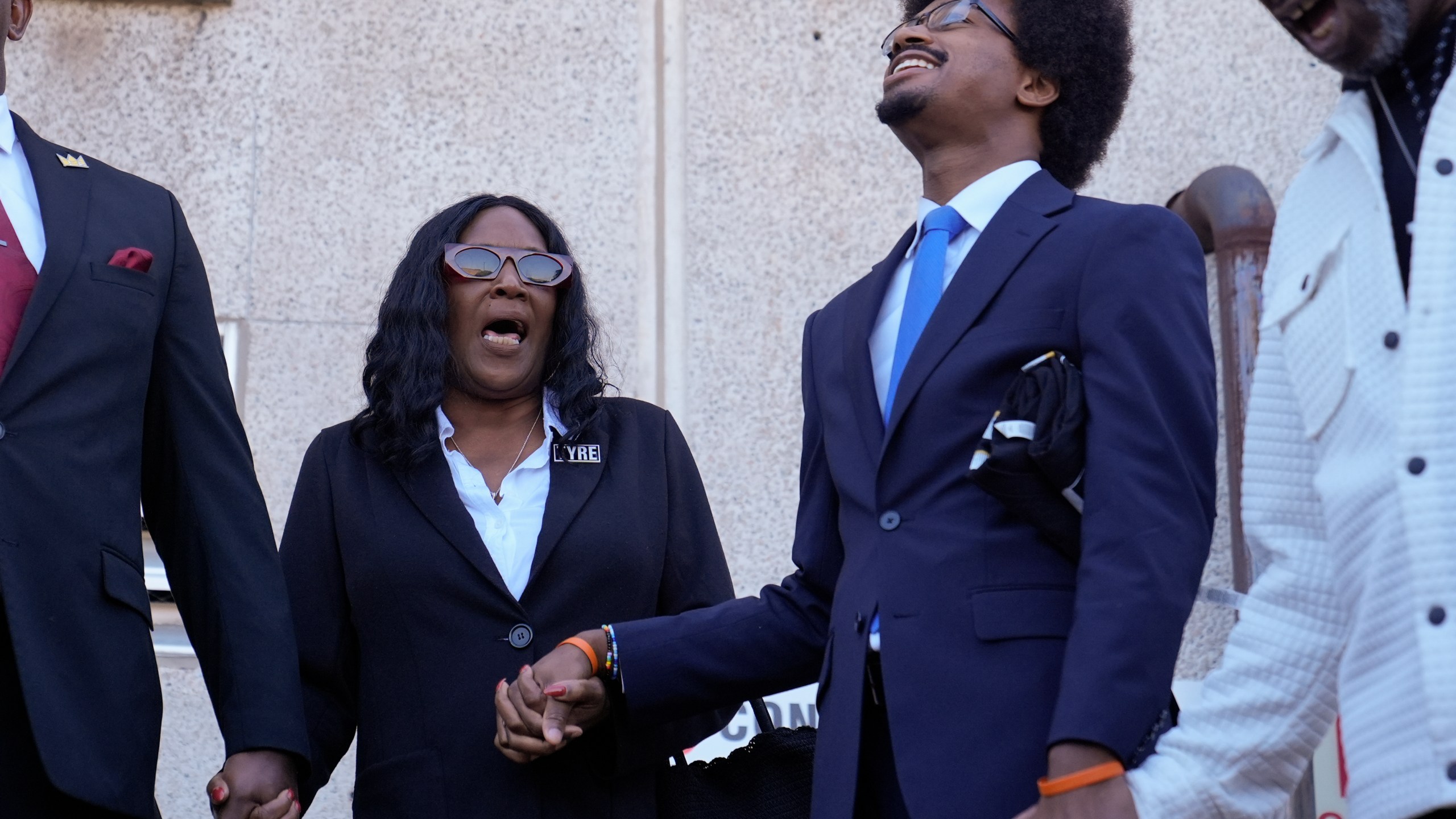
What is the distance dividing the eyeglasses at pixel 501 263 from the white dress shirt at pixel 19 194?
0.96 meters

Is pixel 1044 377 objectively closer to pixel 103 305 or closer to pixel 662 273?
pixel 103 305

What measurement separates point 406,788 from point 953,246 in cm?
145

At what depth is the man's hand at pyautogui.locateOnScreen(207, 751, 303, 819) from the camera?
2.83 meters

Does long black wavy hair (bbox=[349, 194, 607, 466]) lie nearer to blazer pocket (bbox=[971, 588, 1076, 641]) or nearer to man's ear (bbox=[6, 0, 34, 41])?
man's ear (bbox=[6, 0, 34, 41])

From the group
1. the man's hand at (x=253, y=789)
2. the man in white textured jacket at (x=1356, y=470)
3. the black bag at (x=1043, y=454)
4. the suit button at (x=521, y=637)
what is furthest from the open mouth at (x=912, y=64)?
the man's hand at (x=253, y=789)

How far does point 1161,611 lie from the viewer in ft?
7.40

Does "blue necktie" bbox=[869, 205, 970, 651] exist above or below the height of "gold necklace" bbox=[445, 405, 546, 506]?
above

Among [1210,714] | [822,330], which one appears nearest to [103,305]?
[822,330]

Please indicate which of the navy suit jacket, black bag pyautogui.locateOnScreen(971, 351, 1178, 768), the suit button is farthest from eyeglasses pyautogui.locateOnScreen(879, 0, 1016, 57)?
the suit button

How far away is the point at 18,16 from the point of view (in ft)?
9.89

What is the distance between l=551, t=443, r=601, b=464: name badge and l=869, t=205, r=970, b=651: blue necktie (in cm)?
94

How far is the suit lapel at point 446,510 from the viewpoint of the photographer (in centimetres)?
325

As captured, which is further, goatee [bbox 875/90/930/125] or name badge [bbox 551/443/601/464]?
name badge [bbox 551/443/601/464]

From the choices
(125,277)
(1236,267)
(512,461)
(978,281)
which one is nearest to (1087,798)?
(978,281)
